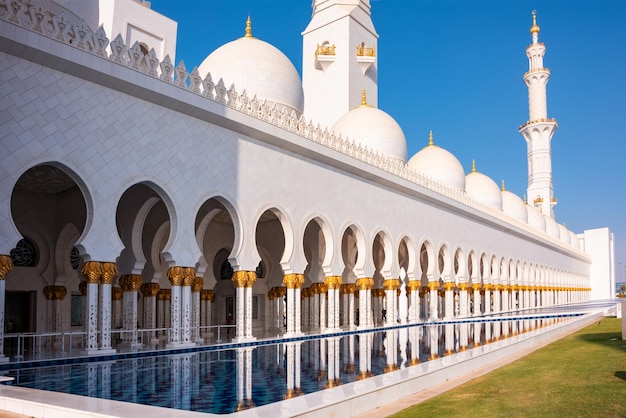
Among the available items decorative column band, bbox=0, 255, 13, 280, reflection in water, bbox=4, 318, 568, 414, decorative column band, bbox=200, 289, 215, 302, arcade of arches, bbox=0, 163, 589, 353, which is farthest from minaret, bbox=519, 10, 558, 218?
decorative column band, bbox=0, 255, 13, 280

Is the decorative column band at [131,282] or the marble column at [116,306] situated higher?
the decorative column band at [131,282]

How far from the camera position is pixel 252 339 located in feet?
34.9

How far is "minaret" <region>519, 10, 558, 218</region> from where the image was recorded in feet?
116

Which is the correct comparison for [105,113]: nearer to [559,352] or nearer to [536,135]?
[559,352]

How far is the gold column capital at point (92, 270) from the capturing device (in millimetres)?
8320

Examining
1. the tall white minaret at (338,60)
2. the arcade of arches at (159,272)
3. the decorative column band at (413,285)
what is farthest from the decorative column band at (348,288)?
the tall white minaret at (338,60)

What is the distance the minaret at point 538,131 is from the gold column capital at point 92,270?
32.4m

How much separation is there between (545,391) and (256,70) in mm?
11562

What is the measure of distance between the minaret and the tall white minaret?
53.2ft

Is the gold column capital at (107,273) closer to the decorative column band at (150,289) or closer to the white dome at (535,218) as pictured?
the decorative column band at (150,289)

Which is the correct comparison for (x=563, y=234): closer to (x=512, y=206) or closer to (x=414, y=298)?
(x=512, y=206)

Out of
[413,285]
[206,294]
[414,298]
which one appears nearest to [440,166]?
[413,285]

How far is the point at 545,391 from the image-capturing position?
16.4 feet

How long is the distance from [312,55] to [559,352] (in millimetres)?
17569
